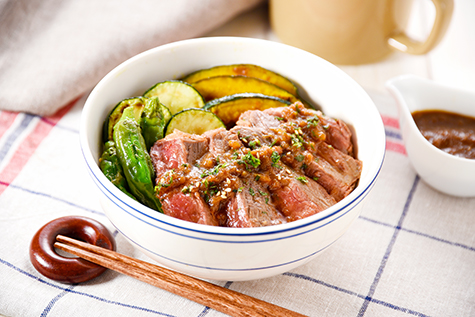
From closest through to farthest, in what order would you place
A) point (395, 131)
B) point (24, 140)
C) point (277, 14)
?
point (24, 140) → point (395, 131) → point (277, 14)

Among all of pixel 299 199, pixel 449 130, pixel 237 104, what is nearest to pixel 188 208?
pixel 299 199

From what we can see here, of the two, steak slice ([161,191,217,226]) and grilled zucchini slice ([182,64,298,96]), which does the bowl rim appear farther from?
grilled zucchini slice ([182,64,298,96])

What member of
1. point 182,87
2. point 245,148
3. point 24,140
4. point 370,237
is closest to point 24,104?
point 24,140

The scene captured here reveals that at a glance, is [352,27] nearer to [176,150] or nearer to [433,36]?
[433,36]

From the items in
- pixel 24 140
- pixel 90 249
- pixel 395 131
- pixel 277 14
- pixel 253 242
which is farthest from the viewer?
pixel 277 14

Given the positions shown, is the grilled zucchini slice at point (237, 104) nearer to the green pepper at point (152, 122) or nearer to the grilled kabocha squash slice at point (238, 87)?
the grilled kabocha squash slice at point (238, 87)

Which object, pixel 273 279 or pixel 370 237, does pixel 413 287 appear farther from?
pixel 273 279
